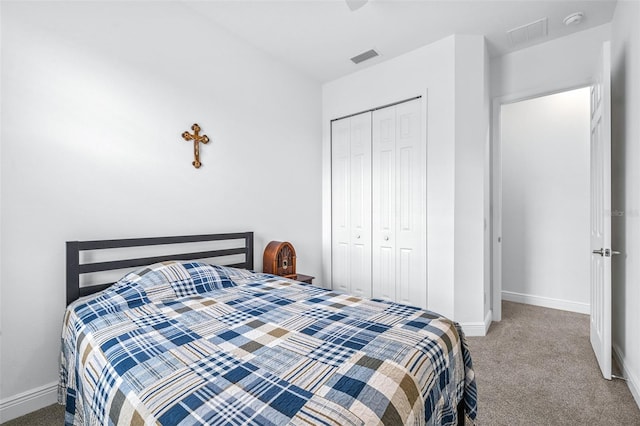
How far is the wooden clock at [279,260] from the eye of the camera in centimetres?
288

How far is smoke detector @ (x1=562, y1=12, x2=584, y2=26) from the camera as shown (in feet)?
7.94

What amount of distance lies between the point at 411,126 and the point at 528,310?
98.7 inches

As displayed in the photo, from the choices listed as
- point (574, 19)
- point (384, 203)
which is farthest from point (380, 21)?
point (384, 203)

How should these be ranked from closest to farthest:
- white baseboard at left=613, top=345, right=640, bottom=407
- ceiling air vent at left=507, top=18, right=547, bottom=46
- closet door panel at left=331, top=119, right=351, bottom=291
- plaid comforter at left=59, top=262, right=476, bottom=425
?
plaid comforter at left=59, top=262, right=476, bottom=425, white baseboard at left=613, top=345, right=640, bottom=407, ceiling air vent at left=507, top=18, right=547, bottom=46, closet door panel at left=331, top=119, right=351, bottom=291

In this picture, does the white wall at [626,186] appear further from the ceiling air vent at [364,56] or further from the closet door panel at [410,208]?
the ceiling air vent at [364,56]

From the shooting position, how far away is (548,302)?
3.59 metres

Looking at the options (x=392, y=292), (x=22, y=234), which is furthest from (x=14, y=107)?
(x=392, y=292)

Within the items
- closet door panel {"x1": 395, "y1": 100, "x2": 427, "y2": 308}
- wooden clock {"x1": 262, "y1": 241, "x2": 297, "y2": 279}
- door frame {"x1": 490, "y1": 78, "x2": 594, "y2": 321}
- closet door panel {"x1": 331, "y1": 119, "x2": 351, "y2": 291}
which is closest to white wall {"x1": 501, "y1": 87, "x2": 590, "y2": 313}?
door frame {"x1": 490, "y1": 78, "x2": 594, "y2": 321}

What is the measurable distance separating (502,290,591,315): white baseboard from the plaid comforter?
9.63ft

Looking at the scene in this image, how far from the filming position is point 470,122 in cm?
277

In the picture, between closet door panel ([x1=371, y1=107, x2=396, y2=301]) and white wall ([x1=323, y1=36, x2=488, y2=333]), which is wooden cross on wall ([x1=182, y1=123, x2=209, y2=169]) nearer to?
closet door panel ([x1=371, y1=107, x2=396, y2=301])

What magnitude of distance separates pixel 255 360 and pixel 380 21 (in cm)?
275

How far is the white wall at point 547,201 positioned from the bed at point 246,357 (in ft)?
9.71

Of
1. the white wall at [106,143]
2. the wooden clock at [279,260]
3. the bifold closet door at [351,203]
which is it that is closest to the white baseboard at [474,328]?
the bifold closet door at [351,203]
